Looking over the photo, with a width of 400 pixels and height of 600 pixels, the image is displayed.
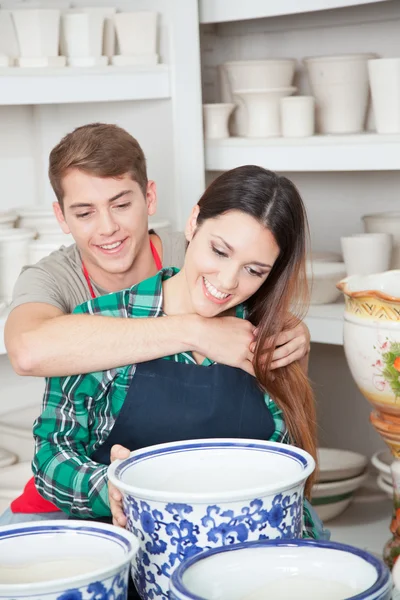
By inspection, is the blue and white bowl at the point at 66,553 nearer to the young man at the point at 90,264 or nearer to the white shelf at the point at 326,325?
the young man at the point at 90,264

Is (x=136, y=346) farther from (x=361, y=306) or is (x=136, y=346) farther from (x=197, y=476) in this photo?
(x=361, y=306)

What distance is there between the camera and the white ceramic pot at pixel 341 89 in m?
2.15

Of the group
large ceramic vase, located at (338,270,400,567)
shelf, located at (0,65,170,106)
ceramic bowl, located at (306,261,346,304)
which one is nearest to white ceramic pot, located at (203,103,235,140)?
shelf, located at (0,65,170,106)

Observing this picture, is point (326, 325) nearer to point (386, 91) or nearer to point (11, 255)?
point (386, 91)

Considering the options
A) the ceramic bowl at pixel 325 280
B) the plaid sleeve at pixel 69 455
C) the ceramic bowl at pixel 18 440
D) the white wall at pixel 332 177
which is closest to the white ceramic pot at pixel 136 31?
the white wall at pixel 332 177

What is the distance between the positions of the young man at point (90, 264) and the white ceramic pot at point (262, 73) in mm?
535

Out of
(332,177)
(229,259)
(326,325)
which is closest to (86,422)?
(229,259)

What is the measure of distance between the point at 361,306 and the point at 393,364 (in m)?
0.11

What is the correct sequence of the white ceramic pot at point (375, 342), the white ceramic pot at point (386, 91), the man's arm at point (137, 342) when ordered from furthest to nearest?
the white ceramic pot at point (386, 91) → the white ceramic pot at point (375, 342) → the man's arm at point (137, 342)

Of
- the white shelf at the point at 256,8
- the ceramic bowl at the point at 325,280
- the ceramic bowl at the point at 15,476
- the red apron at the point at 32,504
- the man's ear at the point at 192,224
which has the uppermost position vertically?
the white shelf at the point at 256,8

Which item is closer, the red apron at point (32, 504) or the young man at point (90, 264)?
the young man at point (90, 264)

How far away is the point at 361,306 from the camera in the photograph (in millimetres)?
1588

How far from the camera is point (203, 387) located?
47.0 inches

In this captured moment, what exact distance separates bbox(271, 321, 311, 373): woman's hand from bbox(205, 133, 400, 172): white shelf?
774mm
